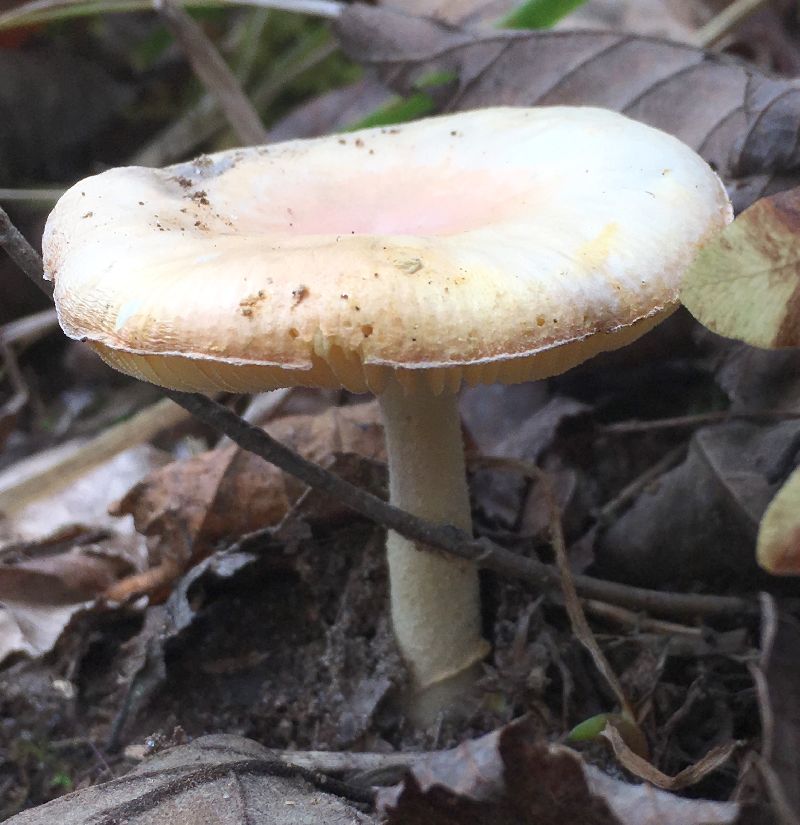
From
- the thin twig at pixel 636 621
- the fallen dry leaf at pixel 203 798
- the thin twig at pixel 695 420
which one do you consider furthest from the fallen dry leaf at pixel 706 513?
the fallen dry leaf at pixel 203 798

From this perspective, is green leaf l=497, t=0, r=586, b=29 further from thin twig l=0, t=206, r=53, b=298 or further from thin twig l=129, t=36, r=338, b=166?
thin twig l=0, t=206, r=53, b=298

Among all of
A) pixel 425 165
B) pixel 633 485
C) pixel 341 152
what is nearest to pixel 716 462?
pixel 633 485

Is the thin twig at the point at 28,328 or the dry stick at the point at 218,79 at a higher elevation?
the dry stick at the point at 218,79

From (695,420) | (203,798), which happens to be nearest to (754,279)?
(695,420)

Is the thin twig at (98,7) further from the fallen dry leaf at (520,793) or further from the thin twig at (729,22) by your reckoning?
the fallen dry leaf at (520,793)

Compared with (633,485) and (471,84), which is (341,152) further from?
(633,485)

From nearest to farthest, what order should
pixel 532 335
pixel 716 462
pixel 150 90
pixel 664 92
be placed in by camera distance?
1. pixel 532 335
2. pixel 716 462
3. pixel 664 92
4. pixel 150 90
